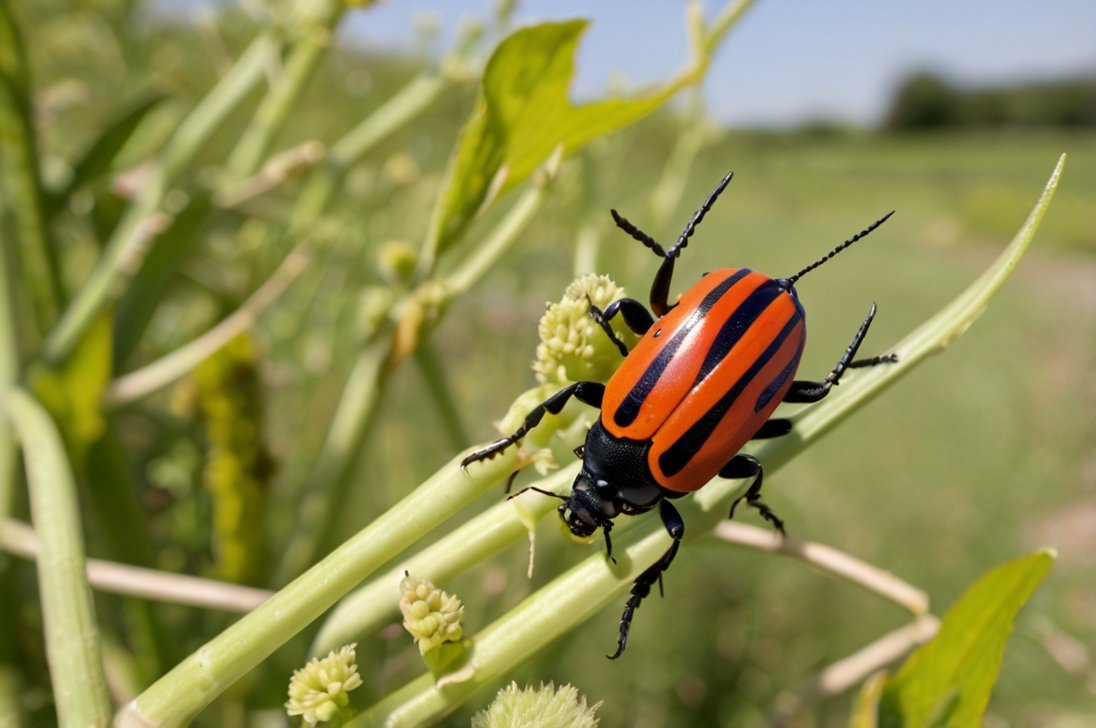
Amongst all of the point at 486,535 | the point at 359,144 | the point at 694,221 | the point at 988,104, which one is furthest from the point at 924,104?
the point at 486,535

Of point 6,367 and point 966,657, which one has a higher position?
point 6,367

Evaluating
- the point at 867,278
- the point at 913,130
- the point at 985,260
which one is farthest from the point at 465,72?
the point at 913,130

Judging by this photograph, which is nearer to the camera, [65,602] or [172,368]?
[65,602]

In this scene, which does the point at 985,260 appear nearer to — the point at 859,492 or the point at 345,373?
the point at 859,492

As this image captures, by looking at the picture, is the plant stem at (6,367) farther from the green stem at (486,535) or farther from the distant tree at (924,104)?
the distant tree at (924,104)

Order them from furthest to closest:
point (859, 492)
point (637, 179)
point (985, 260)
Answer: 1. point (985, 260)
2. point (859, 492)
3. point (637, 179)

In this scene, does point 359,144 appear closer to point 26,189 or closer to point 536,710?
point 26,189
